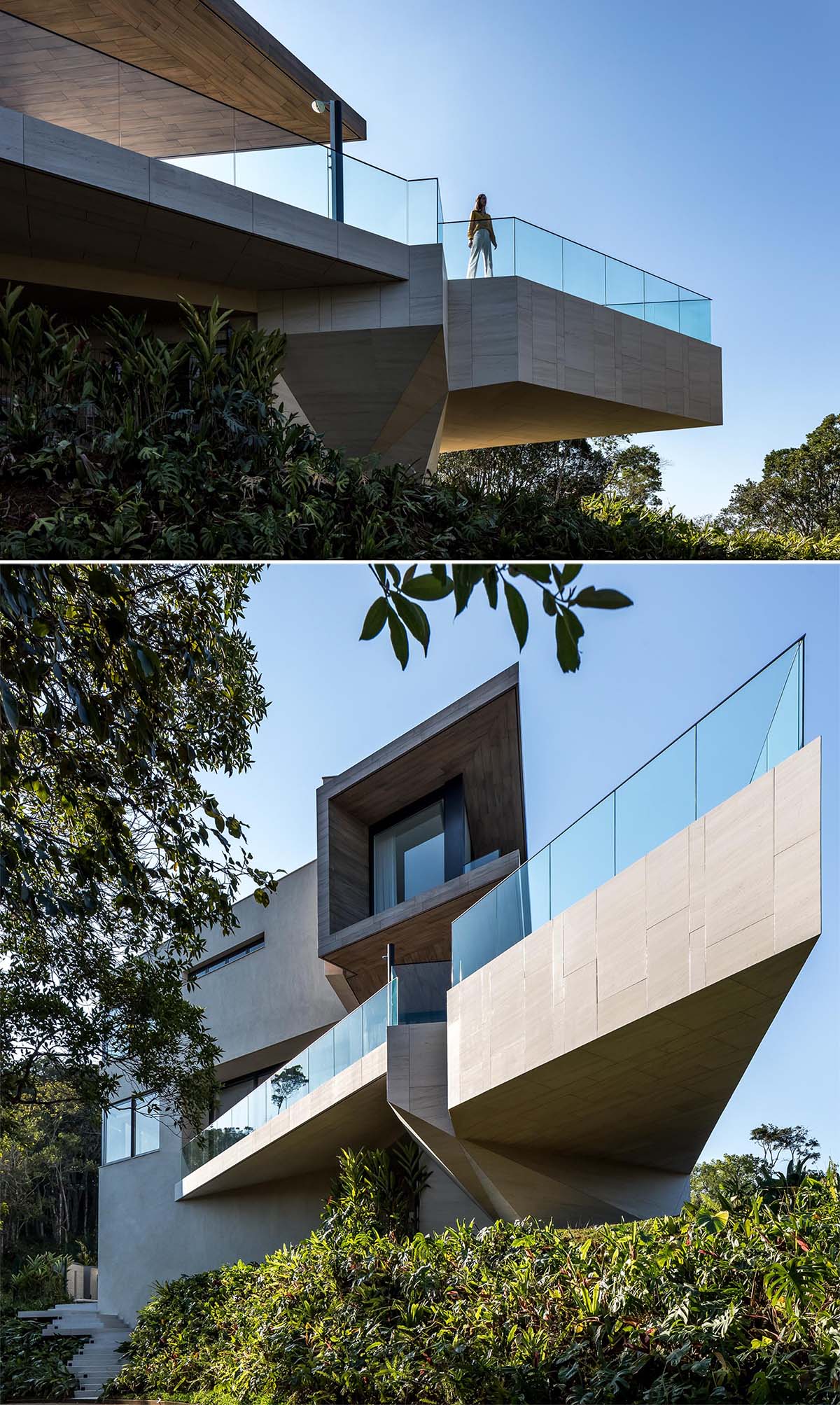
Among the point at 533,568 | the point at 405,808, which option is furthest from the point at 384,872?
the point at 533,568

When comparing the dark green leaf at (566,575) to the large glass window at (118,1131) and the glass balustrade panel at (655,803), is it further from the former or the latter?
the large glass window at (118,1131)

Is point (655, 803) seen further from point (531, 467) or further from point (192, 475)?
point (531, 467)

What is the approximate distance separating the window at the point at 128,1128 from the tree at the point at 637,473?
3132 centimetres

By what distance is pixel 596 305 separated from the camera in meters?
17.2

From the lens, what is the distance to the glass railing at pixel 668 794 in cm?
709

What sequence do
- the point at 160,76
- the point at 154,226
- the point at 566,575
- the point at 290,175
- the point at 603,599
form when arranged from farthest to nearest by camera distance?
the point at 160,76, the point at 290,175, the point at 154,226, the point at 566,575, the point at 603,599

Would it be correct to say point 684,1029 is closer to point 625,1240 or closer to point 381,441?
point 625,1240

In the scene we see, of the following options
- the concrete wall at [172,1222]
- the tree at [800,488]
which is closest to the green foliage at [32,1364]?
the concrete wall at [172,1222]

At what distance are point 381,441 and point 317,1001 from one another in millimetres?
9325

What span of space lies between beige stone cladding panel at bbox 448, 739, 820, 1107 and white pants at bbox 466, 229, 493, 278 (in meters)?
10.9

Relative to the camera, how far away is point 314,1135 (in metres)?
13.2

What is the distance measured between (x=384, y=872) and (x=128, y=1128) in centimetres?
585

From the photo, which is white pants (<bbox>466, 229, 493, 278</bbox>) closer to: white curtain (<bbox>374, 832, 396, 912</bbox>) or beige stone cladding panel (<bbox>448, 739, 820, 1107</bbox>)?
white curtain (<bbox>374, 832, 396, 912</bbox>)

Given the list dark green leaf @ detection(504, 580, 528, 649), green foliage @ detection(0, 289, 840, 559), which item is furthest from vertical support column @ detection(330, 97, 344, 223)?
dark green leaf @ detection(504, 580, 528, 649)
